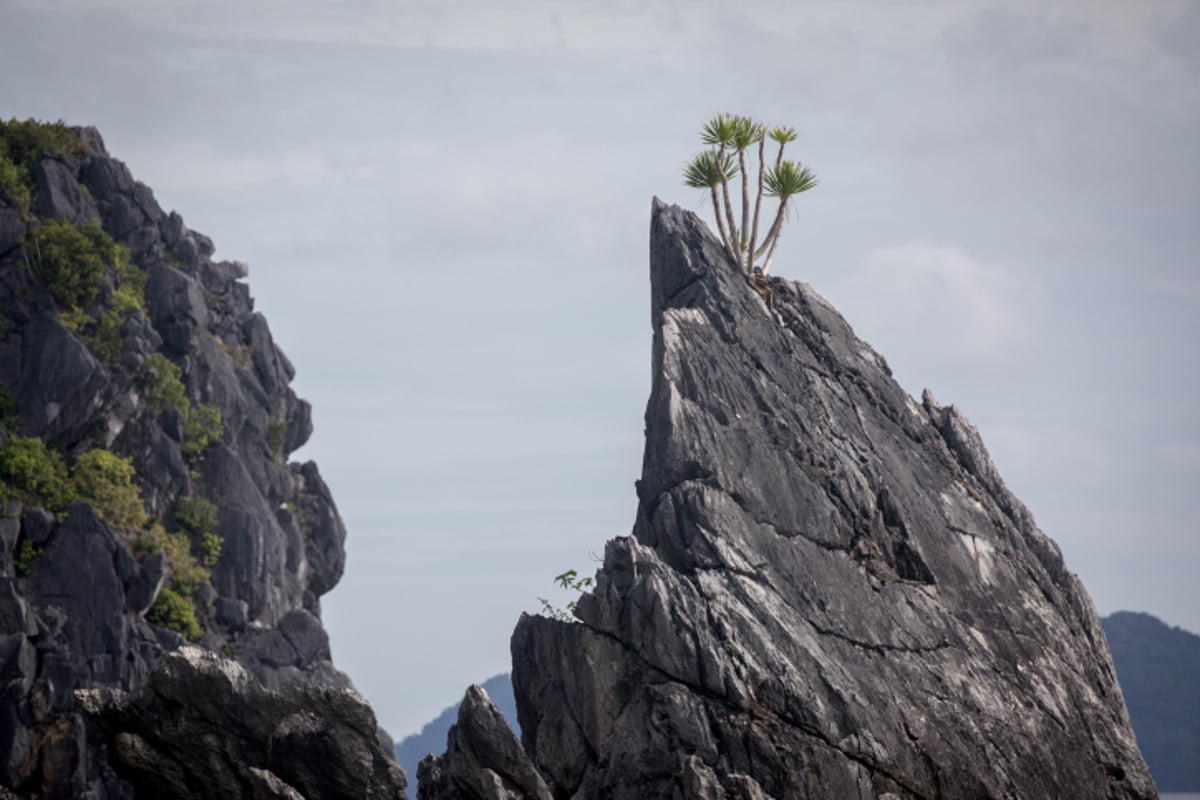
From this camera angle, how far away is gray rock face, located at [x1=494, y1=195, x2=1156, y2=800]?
28.9 meters

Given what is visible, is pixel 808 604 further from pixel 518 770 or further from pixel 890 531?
pixel 518 770

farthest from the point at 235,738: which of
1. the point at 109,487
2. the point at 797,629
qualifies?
the point at 109,487

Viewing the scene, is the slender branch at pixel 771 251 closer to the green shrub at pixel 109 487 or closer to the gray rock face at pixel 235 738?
the gray rock face at pixel 235 738

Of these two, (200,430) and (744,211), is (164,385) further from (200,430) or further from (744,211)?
(744,211)

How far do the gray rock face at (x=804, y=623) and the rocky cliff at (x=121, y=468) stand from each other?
4245cm

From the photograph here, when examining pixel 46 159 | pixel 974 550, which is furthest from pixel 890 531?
pixel 46 159

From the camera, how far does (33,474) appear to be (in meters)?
67.6

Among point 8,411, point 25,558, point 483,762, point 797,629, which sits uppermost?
point 8,411

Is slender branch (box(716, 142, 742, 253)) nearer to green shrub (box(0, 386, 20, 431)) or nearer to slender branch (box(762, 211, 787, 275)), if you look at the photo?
slender branch (box(762, 211, 787, 275))

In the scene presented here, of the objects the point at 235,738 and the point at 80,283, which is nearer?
the point at 235,738

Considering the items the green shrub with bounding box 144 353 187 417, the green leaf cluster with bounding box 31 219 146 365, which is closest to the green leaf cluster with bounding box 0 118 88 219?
the green leaf cluster with bounding box 31 219 146 365

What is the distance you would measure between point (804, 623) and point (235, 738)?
44.0 ft

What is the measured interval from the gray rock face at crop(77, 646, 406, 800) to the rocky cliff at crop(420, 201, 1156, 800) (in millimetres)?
2273

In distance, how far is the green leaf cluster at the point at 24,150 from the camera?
2980 inches
